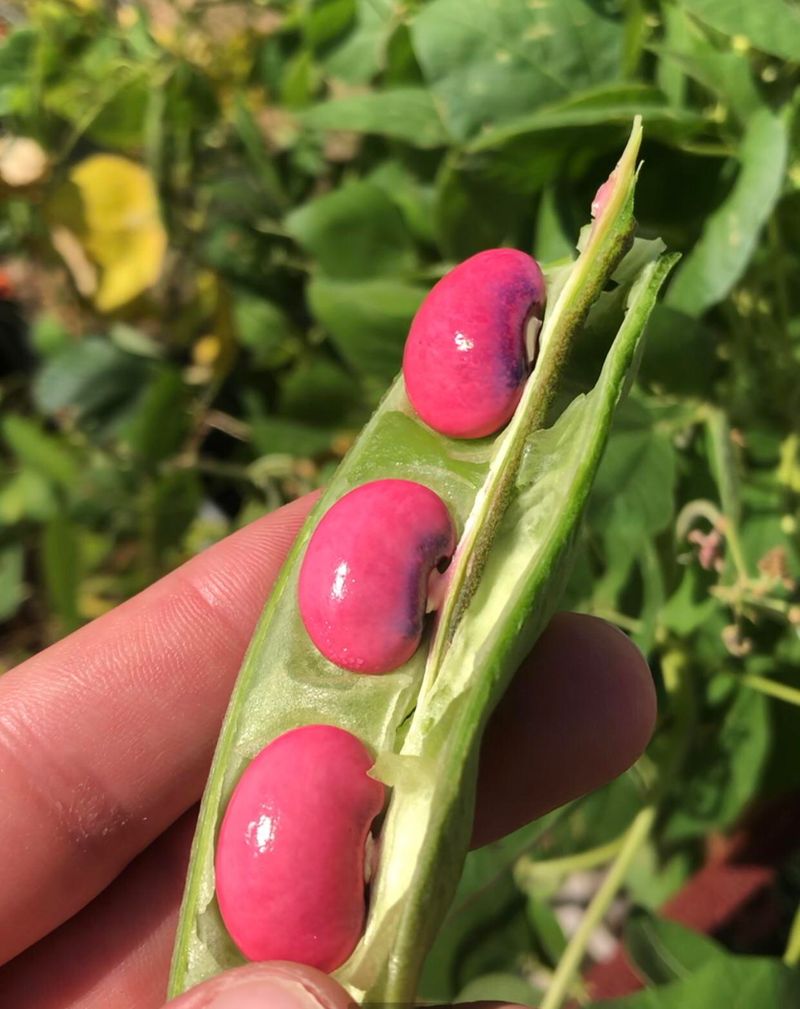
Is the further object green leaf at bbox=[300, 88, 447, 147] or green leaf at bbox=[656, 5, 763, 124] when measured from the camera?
green leaf at bbox=[300, 88, 447, 147]

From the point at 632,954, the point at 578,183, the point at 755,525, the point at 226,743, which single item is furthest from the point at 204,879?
the point at 578,183

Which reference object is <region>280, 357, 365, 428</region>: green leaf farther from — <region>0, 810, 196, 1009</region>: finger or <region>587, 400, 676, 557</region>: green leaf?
<region>0, 810, 196, 1009</region>: finger

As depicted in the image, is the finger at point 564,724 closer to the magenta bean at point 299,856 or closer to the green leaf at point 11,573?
the magenta bean at point 299,856

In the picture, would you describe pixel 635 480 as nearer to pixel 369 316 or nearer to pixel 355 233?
pixel 369 316

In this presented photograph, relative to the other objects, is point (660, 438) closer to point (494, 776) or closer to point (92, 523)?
point (494, 776)

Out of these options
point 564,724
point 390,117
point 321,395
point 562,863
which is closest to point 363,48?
point 390,117

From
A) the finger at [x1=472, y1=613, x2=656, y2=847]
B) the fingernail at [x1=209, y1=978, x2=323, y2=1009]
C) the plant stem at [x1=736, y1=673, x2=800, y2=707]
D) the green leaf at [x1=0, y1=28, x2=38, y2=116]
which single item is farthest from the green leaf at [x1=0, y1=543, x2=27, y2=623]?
the plant stem at [x1=736, y1=673, x2=800, y2=707]

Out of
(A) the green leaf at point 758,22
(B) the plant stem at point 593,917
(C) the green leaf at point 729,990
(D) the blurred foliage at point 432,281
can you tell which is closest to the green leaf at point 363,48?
(D) the blurred foliage at point 432,281
